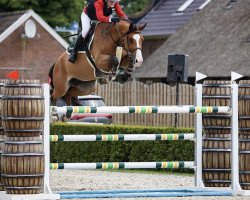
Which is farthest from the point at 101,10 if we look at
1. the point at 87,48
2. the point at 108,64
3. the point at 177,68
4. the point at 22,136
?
the point at 177,68

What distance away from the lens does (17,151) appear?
12.9 m

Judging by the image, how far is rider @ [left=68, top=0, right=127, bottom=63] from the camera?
15930 millimetres

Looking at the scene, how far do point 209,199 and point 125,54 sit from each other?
321 centimetres

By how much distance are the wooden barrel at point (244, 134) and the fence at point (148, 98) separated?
15.4m

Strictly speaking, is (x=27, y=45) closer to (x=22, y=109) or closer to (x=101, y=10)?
(x=101, y=10)

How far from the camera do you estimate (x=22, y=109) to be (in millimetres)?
12891

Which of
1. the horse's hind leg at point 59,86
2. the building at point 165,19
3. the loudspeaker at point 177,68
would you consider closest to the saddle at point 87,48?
the horse's hind leg at point 59,86

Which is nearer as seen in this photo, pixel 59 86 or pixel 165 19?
pixel 59 86

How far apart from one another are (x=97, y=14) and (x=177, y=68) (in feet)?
35.1

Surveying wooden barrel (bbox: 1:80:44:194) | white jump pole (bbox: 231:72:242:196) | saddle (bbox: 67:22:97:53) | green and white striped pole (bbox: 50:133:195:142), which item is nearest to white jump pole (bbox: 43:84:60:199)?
wooden barrel (bbox: 1:80:44:194)

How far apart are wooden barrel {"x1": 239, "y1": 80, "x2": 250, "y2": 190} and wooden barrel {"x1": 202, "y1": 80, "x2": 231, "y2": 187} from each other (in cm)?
18

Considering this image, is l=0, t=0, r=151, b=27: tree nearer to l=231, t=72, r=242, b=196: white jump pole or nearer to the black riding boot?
the black riding boot

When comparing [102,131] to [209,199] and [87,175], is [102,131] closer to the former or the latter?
[87,175]

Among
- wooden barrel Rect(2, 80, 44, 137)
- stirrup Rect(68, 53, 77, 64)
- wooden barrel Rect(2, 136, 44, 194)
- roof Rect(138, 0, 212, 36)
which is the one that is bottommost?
wooden barrel Rect(2, 136, 44, 194)
